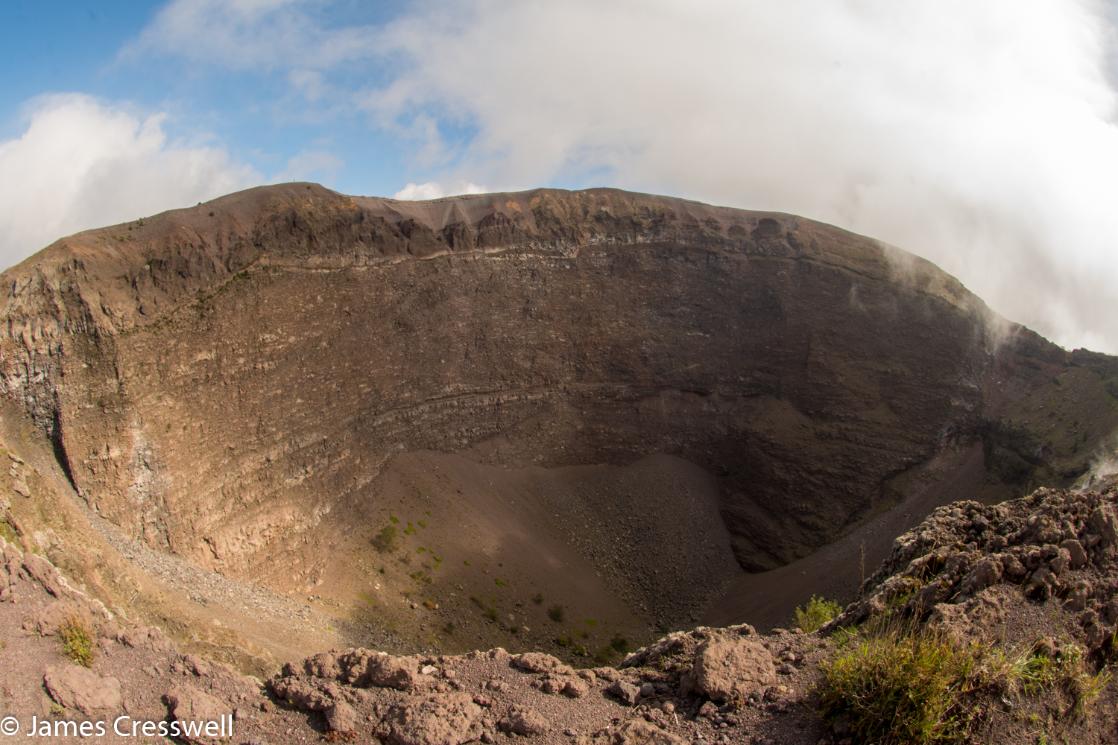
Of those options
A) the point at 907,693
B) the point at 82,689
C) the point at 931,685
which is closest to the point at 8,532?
the point at 82,689

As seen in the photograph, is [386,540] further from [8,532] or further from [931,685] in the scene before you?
[931,685]

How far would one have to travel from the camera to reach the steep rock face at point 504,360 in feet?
79.6

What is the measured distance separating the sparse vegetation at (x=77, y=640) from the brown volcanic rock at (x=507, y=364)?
13.3 meters

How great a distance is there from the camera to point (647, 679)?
11.4 metres

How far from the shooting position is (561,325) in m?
40.6

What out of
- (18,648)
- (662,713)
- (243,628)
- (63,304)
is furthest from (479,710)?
(63,304)

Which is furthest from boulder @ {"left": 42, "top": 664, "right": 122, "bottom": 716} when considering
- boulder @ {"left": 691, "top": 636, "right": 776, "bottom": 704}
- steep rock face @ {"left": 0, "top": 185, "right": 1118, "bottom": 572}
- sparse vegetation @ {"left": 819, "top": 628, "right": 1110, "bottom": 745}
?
steep rock face @ {"left": 0, "top": 185, "right": 1118, "bottom": 572}

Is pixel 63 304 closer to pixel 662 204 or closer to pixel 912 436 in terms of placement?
pixel 662 204

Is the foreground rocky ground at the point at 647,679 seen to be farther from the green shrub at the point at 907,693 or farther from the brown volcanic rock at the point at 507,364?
the brown volcanic rock at the point at 507,364

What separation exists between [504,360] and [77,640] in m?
29.3

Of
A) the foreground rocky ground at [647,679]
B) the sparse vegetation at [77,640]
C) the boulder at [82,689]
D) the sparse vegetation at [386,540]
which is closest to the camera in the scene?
the foreground rocky ground at [647,679]

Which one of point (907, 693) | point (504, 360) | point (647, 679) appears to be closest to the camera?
point (907, 693)

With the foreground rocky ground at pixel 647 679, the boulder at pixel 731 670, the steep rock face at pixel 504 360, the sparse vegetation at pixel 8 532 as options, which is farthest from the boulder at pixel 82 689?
the steep rock face at pixel 504 360

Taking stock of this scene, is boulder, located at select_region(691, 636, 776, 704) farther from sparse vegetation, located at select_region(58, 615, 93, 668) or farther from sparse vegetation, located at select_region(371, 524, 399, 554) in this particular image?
sparse vegetation, located at select_region(371, 524, 399, 554)
